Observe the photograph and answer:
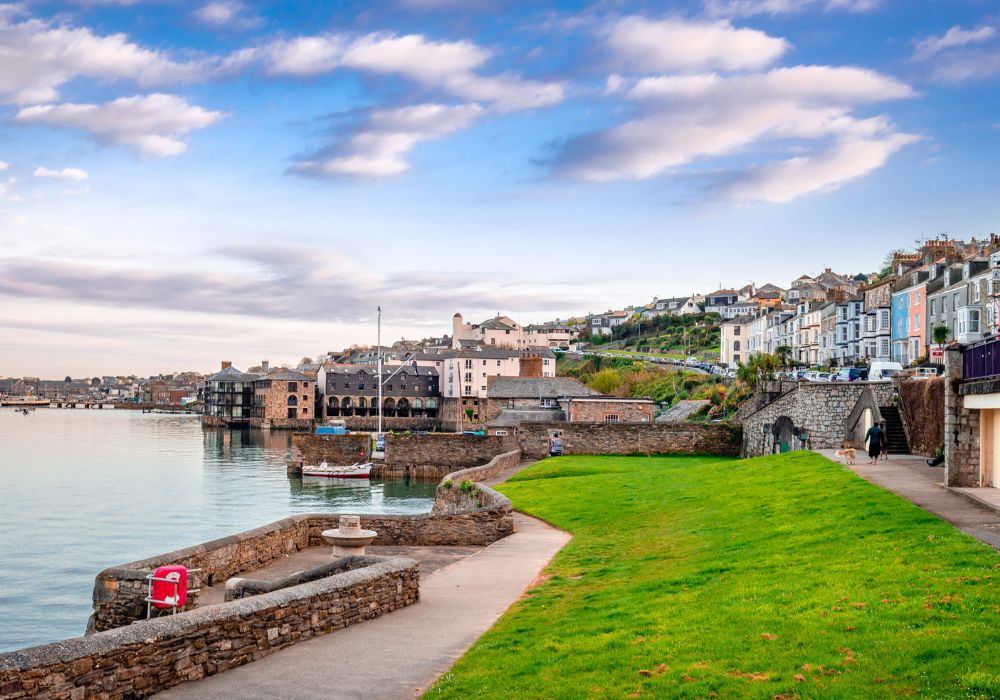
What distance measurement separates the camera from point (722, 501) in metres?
24.7

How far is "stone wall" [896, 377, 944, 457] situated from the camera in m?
29.8

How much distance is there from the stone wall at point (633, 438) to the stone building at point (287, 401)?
308 feet

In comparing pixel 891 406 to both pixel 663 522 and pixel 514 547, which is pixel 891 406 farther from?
pixel 514 547

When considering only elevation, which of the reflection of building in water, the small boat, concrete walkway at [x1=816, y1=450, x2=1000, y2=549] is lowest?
the reflection of building in water

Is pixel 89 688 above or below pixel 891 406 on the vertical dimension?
below

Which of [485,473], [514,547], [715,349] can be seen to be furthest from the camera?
[715,349]

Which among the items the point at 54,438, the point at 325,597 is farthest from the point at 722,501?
the point at 54,438

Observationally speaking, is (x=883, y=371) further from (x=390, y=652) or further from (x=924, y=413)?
(x=390, y=652)

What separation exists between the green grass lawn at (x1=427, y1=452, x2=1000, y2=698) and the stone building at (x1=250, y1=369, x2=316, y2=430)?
129 metres

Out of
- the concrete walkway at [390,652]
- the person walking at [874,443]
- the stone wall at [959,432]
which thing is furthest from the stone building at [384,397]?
the concrete walkway at [390,652]

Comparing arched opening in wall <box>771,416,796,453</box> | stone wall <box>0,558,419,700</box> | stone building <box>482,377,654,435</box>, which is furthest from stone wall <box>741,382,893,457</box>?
stone wall <box>0,558,419,700</box>

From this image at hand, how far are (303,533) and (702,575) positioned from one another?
38.2 feet

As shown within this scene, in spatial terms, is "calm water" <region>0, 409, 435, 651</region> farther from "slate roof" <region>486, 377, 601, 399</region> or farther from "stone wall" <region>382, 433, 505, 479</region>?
"slate roof" <region>486, 377, 601, 399</region>

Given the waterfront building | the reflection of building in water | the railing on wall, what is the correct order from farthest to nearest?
the waterfront building < the reflection of building in water < the railing on wall
